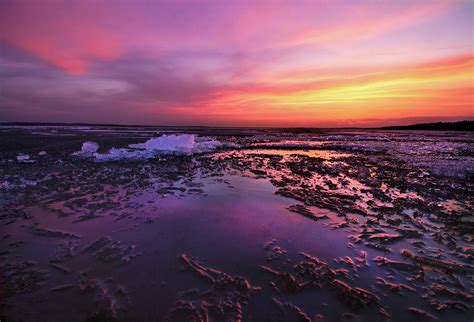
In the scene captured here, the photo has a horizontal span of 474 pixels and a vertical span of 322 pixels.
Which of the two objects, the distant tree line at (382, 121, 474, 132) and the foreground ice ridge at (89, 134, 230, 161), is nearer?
the foreground ice ridge at (89, 134, 230, 161)

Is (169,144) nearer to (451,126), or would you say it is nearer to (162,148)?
(162,148)

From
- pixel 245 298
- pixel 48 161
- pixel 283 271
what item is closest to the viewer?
pixel 245 298

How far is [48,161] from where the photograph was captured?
12.1 m

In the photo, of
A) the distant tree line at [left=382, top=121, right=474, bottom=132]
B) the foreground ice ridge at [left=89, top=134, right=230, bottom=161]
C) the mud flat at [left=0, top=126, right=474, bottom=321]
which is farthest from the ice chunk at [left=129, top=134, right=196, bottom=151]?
the distant tree line at [left=382, top=121, right=474, bottom=132]

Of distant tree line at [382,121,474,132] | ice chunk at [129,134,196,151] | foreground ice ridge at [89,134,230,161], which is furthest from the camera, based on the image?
distant tree line at [382,121,474,132]

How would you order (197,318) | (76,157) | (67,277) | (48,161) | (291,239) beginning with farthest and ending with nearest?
(76,157), (48,161), (291,239), (67,277), (197,318)

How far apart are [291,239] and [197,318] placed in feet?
7.98

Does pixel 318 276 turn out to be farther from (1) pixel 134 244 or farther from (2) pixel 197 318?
(1) pixel 134 244

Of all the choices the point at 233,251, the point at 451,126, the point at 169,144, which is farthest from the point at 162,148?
the point at 451,126

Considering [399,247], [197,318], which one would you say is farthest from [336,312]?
[399,247]

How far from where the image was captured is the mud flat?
2.93 m

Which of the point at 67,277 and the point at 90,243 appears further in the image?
the point at 90,243

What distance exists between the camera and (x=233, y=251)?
4.14 m

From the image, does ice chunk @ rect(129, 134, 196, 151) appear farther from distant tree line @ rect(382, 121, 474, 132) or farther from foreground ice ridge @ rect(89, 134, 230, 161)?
distant tree line @ rect(382, 121, 474, 132)
